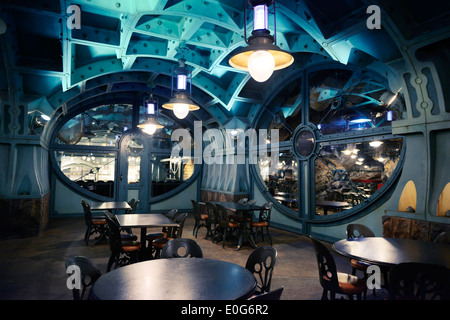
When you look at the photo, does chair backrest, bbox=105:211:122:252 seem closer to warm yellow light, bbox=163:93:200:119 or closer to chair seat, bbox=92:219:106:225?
warm yellow light, bbox=163:93:200:119

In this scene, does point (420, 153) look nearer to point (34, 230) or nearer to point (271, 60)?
point (271, 60)

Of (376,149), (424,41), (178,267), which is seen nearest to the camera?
(178,267)

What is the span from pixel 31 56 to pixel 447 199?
804cm

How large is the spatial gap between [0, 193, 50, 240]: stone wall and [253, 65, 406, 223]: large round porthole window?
19.5 ft

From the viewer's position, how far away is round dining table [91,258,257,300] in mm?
1825

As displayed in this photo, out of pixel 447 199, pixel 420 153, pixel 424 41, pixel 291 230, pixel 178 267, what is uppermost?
pixel 424 41

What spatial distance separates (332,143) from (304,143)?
2.89 feet

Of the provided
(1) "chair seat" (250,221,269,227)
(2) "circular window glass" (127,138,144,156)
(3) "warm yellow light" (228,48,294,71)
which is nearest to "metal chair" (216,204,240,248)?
(1) "chair seat" (250,221,269,227)

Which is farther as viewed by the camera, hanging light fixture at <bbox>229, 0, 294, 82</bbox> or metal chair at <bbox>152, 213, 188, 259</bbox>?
metal chair at <bbox>152, 213, 188, 259</bbox>

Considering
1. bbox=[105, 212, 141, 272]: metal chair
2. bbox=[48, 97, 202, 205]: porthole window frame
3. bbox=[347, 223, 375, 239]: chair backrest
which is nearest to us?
bbox=[347, 223, 375, 239]: chair backrest

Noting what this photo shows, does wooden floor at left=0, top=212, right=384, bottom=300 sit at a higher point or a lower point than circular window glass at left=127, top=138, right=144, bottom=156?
lower

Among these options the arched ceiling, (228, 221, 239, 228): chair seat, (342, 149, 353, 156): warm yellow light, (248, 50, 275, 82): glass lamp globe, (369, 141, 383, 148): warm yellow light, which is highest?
the arched ceiling

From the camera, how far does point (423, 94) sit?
4.15 metres

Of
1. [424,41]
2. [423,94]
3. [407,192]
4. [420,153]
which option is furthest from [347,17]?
[407,192]
